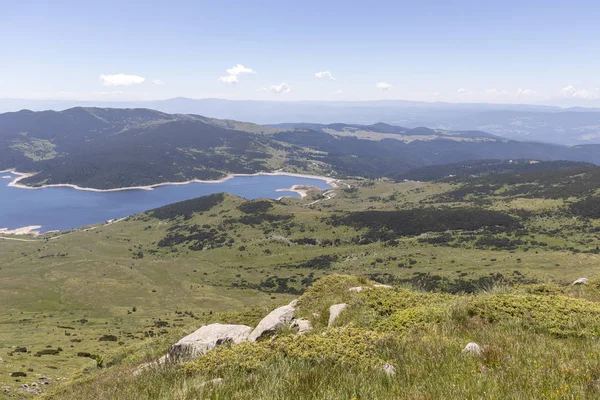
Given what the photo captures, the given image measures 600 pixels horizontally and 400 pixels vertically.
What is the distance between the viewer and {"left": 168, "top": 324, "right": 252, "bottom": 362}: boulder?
1093 centimetres

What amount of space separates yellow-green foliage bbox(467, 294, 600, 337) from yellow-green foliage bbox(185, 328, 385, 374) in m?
5.01

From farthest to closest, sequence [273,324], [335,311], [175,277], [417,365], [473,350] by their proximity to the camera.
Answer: [175,277], [335,311], [273,324], [473,350], [417,365]

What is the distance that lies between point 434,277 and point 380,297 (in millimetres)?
114754

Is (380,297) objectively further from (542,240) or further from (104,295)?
(542,240)

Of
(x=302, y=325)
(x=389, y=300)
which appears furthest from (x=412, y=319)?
(x=302, y=325)

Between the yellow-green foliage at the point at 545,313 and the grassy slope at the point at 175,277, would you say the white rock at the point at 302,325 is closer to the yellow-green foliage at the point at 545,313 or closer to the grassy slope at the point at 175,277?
the yellow-green foliage at the point at 545,313

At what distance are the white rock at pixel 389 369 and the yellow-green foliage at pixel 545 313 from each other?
19.0 ft

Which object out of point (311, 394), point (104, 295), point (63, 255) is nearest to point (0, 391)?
point (311, 394)

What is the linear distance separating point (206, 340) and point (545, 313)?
38.0ft

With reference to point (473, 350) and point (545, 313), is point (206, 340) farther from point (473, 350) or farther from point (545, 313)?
point (545, 313)

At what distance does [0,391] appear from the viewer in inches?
990

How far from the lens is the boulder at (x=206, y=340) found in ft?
35.8

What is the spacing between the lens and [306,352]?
702 centimetres

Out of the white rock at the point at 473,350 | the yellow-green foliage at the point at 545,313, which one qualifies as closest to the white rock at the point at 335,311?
the yellow-green foliage at the point at 545,313
